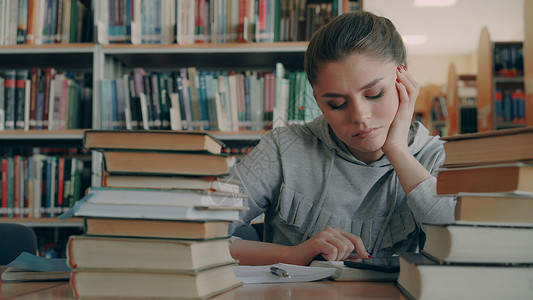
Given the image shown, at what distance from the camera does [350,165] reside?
1.29m

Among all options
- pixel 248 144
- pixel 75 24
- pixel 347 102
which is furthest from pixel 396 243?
pixel 75 24

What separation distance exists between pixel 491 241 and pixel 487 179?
0.08 metres

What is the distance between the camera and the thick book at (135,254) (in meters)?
0.60

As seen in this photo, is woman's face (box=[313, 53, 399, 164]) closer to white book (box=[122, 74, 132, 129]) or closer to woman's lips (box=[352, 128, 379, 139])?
woman's lips (box=[352, 128, 379, 139])

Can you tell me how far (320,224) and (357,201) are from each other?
11 cm

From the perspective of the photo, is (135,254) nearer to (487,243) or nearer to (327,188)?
(487,243)

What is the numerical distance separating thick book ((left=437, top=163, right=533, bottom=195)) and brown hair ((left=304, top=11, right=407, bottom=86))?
0.50m

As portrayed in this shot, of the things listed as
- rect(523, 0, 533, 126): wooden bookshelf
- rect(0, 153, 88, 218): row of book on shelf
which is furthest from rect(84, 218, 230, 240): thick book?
rect(523, 0, 533, 126): wooden bookshelf

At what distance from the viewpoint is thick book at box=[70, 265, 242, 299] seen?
1.97 ft

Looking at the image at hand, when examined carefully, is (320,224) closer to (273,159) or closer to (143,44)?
(273,159)

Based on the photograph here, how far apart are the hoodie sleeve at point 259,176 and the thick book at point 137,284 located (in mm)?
695

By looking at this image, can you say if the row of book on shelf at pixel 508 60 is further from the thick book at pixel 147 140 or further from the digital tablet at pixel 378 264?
the thick book at pixel 147 140

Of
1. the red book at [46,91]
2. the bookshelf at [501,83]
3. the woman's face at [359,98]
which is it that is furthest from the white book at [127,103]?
the bookshelf at [501,83]

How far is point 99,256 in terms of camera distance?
0.61 m
